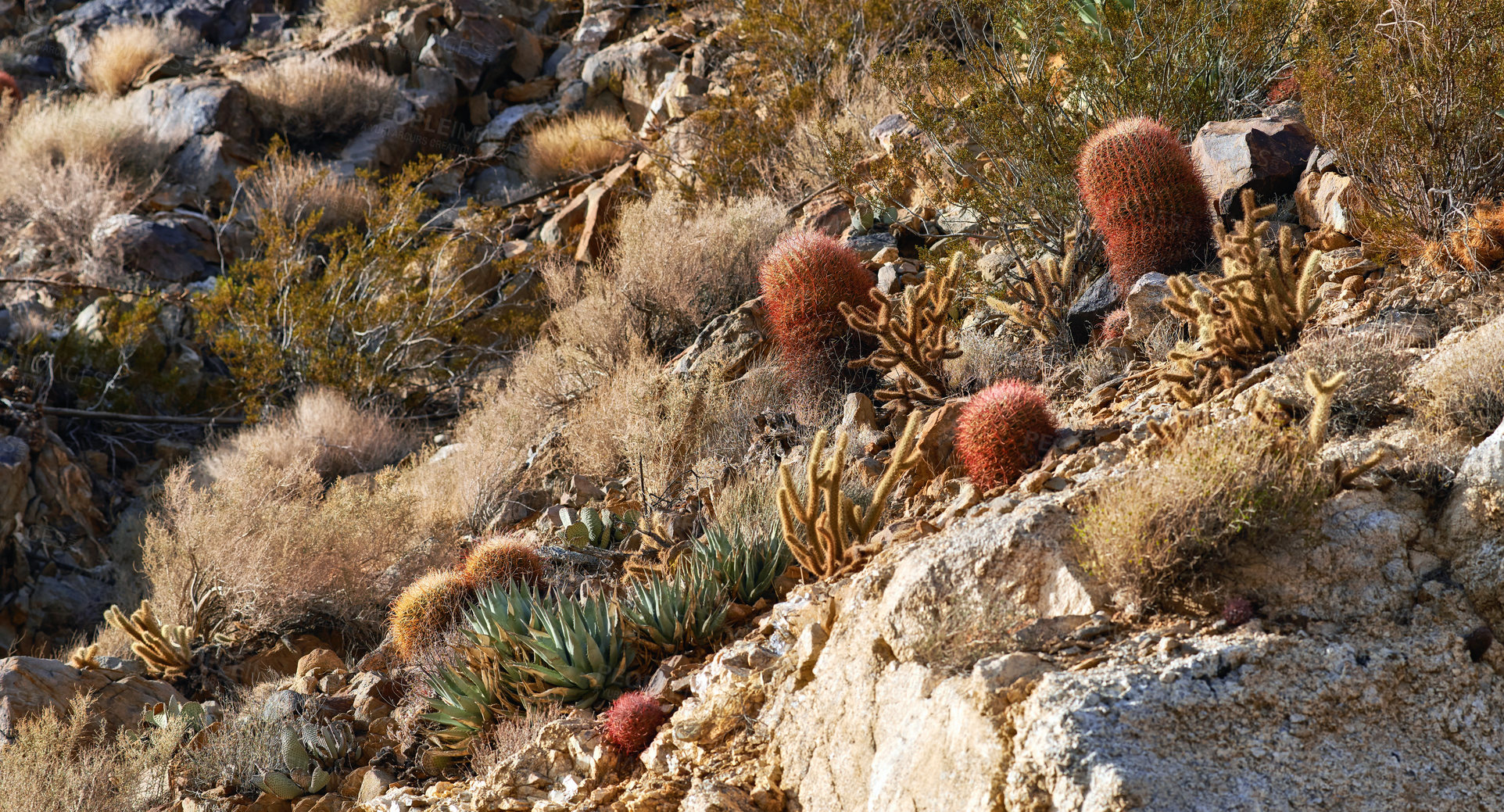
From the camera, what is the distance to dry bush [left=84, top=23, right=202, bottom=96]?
15609 mm

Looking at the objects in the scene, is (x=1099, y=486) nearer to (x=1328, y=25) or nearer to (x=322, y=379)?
(x=1328, y=25)

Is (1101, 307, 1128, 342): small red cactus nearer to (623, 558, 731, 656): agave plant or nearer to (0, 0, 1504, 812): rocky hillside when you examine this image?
(0, 0, 1504, 812): rocky hillside

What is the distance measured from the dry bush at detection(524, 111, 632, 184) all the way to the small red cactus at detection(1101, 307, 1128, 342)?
824 cm


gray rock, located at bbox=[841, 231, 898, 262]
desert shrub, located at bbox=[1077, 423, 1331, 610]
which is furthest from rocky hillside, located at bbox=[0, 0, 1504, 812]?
gray rock, located at bbox=[841, 231, 898, 262]

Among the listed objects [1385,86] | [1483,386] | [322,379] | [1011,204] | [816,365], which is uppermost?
[1385,86]

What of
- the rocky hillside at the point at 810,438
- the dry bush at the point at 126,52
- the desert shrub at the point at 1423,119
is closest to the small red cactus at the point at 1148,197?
the rocky hillside at the point at 810,438

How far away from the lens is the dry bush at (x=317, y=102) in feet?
48.2

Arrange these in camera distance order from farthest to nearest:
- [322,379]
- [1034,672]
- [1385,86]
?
[322,379], [1385,86], [1034,672]

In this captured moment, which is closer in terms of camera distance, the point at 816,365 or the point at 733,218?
the point at 816,365

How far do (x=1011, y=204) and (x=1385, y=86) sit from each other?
98.4 inches

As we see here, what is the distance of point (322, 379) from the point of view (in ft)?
34.3

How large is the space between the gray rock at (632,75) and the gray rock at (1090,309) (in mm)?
8961

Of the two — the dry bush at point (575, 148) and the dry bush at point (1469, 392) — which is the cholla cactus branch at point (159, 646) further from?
the dry bush at point (575, 148)

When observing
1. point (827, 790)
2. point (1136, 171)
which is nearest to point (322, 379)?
point (1136, 171)
